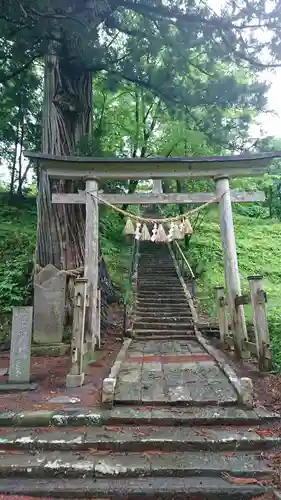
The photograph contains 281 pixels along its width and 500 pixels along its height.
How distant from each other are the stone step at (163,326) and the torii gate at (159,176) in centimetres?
254

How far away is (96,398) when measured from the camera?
438 cm

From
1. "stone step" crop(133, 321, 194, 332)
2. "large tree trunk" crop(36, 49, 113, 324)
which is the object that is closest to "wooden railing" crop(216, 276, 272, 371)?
"stone step" crop(133, 321, 194, 332)

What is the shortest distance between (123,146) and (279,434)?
13369 mm

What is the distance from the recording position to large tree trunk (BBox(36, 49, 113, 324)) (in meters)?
7.73

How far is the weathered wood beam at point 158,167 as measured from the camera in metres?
6.59

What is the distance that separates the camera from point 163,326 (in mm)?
8883

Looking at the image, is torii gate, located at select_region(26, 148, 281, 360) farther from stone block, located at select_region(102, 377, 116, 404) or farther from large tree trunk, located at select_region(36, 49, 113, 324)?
stone block, located at select_region(102, 377, 116, 404)

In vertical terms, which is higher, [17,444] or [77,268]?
[77,268]

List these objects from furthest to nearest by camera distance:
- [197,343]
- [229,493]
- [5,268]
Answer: [5,268] → [197,343] → [229,493]

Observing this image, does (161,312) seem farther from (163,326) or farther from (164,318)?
(163,326)

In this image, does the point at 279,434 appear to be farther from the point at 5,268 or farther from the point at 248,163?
the point at 5,268

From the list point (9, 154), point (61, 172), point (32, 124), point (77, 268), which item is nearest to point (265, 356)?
point (77, 268)

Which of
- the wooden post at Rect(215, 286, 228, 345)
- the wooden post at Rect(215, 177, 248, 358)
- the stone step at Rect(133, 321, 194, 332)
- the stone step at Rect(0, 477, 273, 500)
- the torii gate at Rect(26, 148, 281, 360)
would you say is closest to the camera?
the stone step at Rect(0, 477, 273, 500)

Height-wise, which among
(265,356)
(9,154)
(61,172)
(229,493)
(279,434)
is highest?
(9,154)
